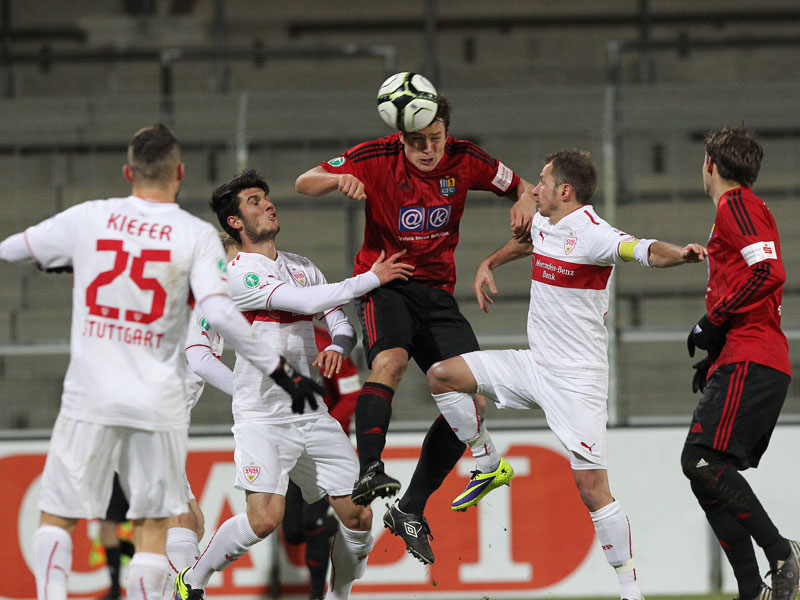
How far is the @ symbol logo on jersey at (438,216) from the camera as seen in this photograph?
593 centimetres

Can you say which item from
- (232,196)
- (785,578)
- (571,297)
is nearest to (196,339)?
(232,196)

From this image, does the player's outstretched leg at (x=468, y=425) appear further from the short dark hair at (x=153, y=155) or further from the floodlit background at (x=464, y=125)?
the floodlit background at (x=464, y=125)

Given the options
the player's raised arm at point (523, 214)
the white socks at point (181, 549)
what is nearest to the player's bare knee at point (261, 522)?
the white socks at point (181, 549)

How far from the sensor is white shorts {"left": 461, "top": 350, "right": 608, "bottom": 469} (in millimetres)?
5652

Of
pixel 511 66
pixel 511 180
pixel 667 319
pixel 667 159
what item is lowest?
pixel 667 319

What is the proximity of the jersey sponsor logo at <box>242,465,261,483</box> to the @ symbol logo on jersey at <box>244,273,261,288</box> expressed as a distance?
38.6 inches

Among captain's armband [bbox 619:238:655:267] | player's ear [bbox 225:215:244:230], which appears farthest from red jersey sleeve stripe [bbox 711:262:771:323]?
player's ear [bbox 225:215:244:230]

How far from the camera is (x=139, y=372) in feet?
14.8

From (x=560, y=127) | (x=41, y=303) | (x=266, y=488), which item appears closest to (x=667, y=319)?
(x=560, y=127)

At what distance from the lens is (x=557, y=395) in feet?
18.8

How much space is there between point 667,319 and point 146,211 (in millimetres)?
5982

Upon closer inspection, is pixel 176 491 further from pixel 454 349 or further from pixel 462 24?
A: pixel 462 24

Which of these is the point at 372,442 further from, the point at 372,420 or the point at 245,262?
the point at 245,262

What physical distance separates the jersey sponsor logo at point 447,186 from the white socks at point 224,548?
6.80ft
